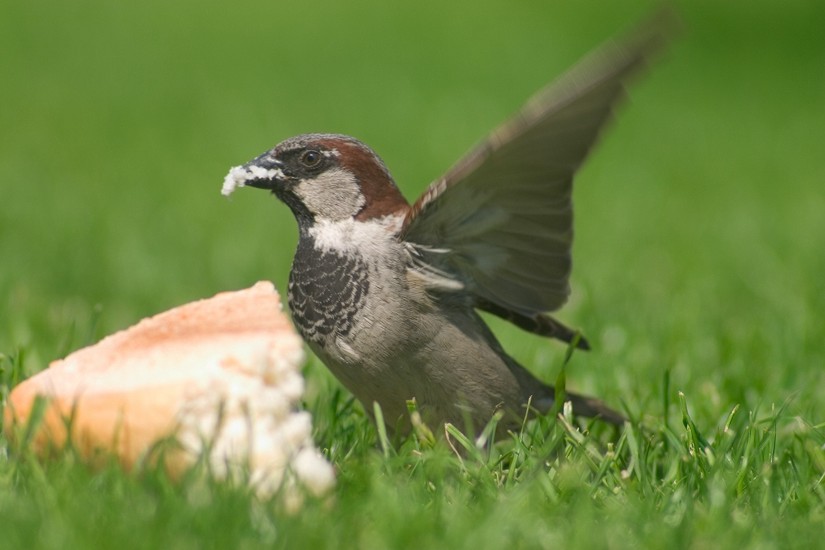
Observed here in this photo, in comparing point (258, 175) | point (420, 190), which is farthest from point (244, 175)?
point (420, 190)

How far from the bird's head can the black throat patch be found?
0.16m

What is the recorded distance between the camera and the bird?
369cm

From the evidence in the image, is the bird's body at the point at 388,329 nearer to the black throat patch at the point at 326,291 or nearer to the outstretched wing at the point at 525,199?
the black throat patch at the point at 326,291

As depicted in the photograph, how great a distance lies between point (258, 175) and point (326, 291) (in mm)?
461

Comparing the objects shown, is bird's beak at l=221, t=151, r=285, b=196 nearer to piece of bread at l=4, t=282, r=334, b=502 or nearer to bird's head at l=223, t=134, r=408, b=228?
bird's head at l=223, t=134, r=408, b=228

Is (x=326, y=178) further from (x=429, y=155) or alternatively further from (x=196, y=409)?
(x=429, y=155)

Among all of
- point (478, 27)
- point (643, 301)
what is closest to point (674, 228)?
point (643, 301)

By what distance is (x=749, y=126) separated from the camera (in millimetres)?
11797

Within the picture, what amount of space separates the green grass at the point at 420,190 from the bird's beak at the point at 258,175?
790mm

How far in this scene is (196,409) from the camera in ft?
9.90

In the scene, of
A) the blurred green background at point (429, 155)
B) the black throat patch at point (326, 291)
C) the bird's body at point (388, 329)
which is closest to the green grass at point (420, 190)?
the blurred green background at point (429, 155)

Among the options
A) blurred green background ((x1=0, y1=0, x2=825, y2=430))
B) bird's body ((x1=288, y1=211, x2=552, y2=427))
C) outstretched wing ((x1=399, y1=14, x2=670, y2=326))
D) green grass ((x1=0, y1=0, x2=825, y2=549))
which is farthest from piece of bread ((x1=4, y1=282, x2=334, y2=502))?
blurred green background ((x1=0, y1=0, x2=825, y2=430))

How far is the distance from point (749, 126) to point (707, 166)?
172 cm

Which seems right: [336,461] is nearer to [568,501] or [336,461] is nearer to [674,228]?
[568,501]
